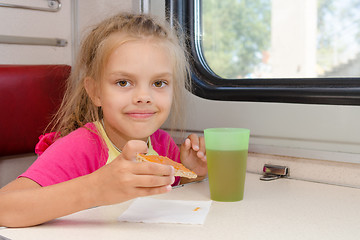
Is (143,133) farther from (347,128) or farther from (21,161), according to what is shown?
(21,161)

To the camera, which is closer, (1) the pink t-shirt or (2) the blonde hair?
(1) the pink t-shirt

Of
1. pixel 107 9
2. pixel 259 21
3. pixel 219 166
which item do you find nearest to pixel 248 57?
pixel 259 21

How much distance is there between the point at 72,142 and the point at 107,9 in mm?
865

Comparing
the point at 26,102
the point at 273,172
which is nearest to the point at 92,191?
the point at 273,172

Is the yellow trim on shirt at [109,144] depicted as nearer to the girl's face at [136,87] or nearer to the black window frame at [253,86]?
the girl's face at [136,87]

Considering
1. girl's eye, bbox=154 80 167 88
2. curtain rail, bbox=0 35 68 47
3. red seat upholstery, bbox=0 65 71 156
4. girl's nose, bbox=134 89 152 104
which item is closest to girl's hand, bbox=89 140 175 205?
girl's nose, bbox=134 89 152 104

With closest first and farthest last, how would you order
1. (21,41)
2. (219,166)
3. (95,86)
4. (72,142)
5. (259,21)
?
(219,166) < (72,142) < (95,86) < (21,41) < (259,21)

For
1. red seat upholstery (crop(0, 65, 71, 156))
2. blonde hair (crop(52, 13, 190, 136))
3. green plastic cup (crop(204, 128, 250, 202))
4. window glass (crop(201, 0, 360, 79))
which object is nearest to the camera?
green plastic cup (crop(204, 128, 250, 202))

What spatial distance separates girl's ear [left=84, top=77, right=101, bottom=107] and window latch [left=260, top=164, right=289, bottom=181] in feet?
1.92

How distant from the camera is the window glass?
9.08 m

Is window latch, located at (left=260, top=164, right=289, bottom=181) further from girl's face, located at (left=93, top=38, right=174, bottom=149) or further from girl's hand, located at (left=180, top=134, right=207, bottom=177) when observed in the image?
girl's face, located at (left=93, top=38, right=174, bottom=149)

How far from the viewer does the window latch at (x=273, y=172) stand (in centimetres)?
133

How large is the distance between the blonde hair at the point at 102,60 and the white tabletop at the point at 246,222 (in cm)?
49

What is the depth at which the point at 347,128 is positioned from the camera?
1231 mm
